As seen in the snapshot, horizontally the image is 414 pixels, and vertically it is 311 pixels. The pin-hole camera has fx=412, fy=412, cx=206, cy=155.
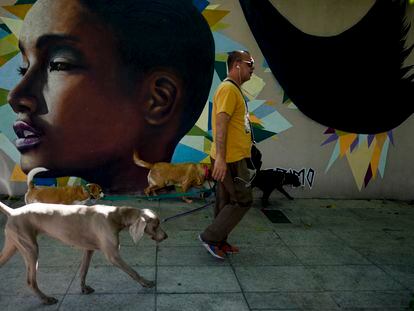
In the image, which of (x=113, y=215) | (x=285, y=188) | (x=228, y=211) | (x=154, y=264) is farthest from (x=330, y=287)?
(x=285, y=188)

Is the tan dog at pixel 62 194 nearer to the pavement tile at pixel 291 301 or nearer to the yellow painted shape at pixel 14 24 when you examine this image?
the yellow painted shape at pixel 14 24

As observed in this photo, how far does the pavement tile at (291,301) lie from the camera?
3570mm

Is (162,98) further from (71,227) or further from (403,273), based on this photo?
(403,273)

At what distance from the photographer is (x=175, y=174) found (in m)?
6.75

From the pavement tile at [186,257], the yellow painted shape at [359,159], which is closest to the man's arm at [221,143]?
the pavement tile at [186,257]

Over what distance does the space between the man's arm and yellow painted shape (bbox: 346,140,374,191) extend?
3.85 metres

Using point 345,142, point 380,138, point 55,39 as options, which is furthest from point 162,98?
point 380,138

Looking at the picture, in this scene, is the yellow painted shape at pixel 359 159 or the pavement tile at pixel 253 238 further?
the yellow painted shape at pixel 359 159

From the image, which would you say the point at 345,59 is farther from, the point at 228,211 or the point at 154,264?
the point at 154,264

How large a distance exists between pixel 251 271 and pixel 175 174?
2797mm

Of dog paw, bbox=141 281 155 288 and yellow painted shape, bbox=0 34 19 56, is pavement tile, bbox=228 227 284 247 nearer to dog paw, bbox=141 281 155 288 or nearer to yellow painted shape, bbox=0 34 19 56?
dog paw, bbox=141 281 155 288

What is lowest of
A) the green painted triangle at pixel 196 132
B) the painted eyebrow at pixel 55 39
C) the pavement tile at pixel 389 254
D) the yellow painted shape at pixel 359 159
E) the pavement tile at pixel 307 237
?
the pavement tile at pixel 307 237

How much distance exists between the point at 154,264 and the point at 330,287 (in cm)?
180

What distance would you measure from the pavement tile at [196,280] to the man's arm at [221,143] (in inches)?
38.6
